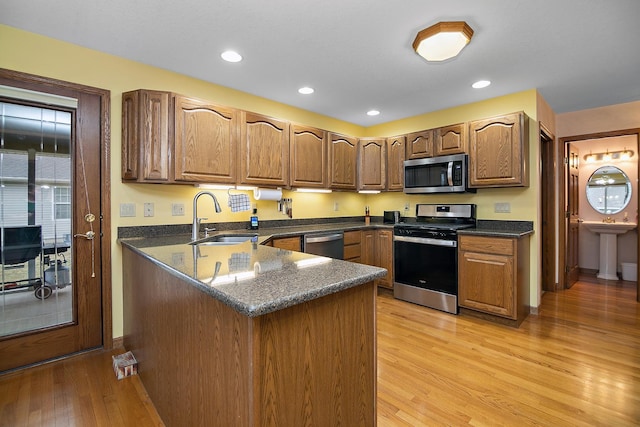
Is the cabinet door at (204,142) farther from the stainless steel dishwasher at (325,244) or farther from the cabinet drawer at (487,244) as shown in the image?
the cabinet drawer at (487,244)

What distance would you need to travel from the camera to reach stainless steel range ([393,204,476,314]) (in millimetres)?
3232

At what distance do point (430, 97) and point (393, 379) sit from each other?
2.96 meters

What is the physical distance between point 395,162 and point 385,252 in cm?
125

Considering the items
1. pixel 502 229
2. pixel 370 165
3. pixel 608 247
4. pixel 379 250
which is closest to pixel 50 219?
pixel 379 250

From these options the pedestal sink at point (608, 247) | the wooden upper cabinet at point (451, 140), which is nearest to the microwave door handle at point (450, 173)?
the wooden upper cabinet at point (451, 140)

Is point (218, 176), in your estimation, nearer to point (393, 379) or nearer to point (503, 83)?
point (393, 379)

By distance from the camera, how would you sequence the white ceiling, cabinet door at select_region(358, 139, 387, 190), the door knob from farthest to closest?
1. cabinet door at select_region(358, 139, 387, 190)
2. the door knob
3. the white ceiling

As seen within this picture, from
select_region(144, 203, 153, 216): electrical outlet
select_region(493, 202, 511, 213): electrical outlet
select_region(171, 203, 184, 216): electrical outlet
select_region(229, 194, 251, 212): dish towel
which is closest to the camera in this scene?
select_region(229, 194, 251, 212): dish towel

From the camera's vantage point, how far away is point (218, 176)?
9.10 ft

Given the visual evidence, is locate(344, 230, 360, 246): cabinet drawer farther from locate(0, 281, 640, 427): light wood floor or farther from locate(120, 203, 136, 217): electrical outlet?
locate(120, 203, 136, 217): electrical outlet

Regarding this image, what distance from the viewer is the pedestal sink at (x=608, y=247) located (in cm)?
450

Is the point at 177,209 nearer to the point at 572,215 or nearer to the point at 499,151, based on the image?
the point at 499,151

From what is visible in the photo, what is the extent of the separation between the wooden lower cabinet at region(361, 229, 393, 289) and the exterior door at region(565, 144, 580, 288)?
252cm

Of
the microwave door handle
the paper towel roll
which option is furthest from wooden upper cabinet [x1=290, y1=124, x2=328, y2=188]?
the microwave door handle
